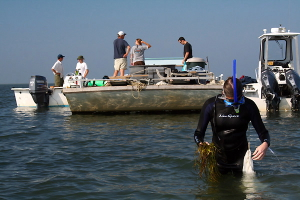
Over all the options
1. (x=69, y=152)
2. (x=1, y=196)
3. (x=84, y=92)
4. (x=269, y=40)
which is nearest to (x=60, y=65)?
(x=84, y=92)

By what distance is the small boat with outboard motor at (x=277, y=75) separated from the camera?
13.6 metres

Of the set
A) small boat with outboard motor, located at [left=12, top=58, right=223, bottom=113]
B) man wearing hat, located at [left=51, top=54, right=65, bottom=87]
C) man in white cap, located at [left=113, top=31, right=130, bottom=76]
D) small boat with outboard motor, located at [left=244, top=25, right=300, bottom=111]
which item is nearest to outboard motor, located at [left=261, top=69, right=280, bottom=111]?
small boat with outboard motor, located at [left=244, top=25, right=300, bottom=111]

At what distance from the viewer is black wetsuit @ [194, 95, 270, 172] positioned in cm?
516

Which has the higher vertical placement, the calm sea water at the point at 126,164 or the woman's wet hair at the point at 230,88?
the woman's wet hair at the point at 230,88

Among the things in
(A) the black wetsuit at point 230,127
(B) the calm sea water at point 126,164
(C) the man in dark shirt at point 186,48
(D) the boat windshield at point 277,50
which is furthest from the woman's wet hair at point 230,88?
(D) the boat windshield at point 277,50

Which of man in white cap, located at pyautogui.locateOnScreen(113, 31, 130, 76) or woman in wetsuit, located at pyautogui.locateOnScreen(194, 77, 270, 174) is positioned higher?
man in white cap, located at pyautogui.locateOnScreen(113, 31, 130, 76)

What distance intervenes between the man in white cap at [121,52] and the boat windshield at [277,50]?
545cm

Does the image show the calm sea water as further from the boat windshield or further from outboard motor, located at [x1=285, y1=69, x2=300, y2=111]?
the boat windshield

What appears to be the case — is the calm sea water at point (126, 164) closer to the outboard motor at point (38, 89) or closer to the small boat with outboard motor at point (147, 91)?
the small boat with outboard motor at point (147, 91)

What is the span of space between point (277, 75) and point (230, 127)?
31.8 feet

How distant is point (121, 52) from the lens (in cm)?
1380

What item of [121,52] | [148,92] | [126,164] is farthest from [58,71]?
[126,164]

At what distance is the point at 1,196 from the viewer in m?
5.41

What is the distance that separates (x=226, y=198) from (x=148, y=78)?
7.98m
